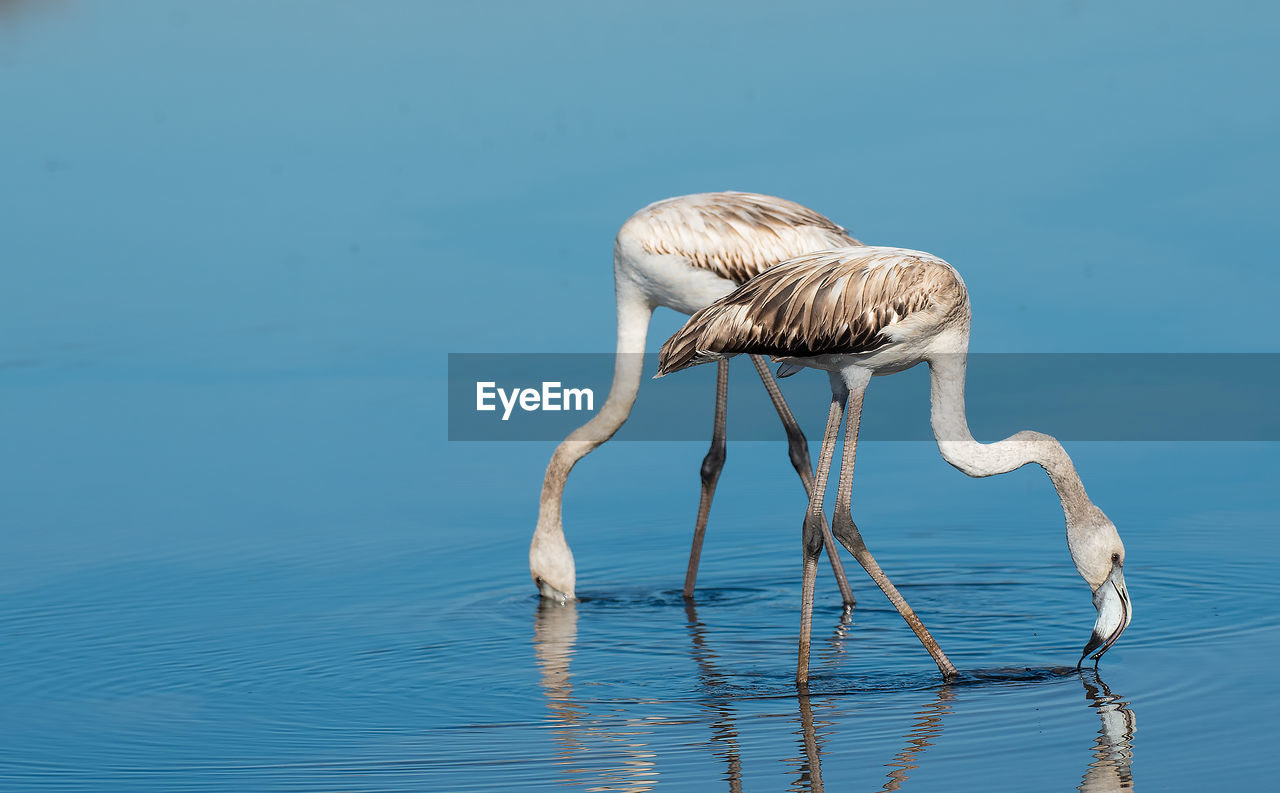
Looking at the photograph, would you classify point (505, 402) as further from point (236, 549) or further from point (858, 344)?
point (858, 344)

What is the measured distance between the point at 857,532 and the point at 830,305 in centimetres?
133

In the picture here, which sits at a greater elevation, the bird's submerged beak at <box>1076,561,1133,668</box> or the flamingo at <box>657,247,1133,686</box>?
the flamingo at <box>657,247,1133,686</box>

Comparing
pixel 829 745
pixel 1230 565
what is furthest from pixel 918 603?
pixel 829 745

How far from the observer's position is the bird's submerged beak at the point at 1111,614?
9.98 metres

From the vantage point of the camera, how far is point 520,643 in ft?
38.0

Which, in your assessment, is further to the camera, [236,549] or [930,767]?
[236,549]

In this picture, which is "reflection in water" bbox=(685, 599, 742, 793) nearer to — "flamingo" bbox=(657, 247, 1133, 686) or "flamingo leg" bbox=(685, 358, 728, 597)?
"flamingo" bbox=(657, 247, 1133, 686)

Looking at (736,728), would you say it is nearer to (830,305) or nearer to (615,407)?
(830,305)

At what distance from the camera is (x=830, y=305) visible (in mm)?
10086

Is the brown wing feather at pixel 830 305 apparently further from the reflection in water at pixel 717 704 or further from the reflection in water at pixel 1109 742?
the reflection in water at pixel 1109 742

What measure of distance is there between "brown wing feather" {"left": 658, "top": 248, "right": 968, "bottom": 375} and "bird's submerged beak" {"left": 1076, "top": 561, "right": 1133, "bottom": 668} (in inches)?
65.3

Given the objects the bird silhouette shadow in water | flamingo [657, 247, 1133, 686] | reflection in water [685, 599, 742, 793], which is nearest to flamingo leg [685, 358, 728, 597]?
reflection in water [685, 599, 742, 793]

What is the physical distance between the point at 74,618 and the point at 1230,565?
7539 millimetres

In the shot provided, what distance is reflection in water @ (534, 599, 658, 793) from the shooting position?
8.53 m
